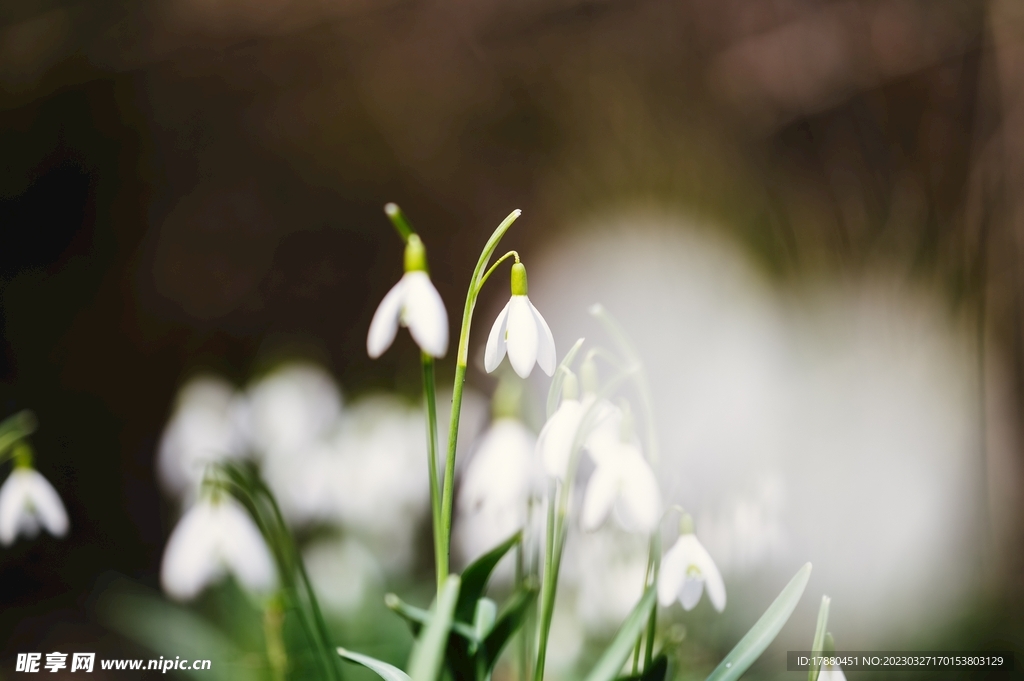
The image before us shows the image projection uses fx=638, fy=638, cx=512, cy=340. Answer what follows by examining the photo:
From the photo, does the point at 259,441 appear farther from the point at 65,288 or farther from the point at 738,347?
the point at 738,347

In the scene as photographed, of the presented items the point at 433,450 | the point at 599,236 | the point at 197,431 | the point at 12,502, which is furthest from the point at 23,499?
the point at 599,236

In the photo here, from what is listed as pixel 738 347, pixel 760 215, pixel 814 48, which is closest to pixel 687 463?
pixel 738 347

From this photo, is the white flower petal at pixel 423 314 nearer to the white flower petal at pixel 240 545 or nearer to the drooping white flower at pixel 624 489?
the drooping white flower at pixel 624 489

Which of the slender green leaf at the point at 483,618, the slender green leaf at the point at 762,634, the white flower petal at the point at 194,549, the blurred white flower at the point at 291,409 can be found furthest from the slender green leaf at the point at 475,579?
the blurred white flower at the point at 291,409

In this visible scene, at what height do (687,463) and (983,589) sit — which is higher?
(687,463)

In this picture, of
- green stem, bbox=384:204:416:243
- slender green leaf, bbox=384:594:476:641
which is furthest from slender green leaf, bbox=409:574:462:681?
green stem, bbox=384:204:416:243

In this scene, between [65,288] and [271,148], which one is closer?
[65,288]

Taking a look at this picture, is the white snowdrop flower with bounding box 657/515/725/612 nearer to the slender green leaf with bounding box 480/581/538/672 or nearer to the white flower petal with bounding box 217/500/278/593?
the slender green leaf with bounding box 480/581/538/672
